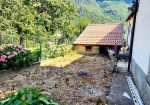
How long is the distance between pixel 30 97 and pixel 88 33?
22.5m

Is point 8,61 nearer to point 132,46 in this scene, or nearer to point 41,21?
point 132,46

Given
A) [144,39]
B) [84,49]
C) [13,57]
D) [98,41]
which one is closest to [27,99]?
[144,39]

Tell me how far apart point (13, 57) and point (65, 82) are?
3887 mm

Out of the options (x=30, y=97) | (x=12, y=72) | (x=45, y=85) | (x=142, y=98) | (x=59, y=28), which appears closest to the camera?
(x=30, y=97)

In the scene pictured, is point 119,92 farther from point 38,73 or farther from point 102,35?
point 102,35

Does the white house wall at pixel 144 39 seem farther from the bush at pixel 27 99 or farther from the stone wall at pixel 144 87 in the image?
the bush at pixel 27 99

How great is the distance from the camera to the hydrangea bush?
1361cm

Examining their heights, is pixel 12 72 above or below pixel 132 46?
below

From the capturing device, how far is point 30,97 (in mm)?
3883

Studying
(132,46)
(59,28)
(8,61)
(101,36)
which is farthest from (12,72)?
(59,28)

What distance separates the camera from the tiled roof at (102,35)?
24.0 meters

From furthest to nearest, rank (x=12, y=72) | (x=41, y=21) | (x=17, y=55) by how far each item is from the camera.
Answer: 1. (x=41, y=21)
2. (x=17, y=55)
3. (x=12, y=72)

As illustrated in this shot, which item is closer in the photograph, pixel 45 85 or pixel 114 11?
pixel 45 85

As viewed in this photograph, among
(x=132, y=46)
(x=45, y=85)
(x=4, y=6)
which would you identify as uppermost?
(x=4, y=6)
